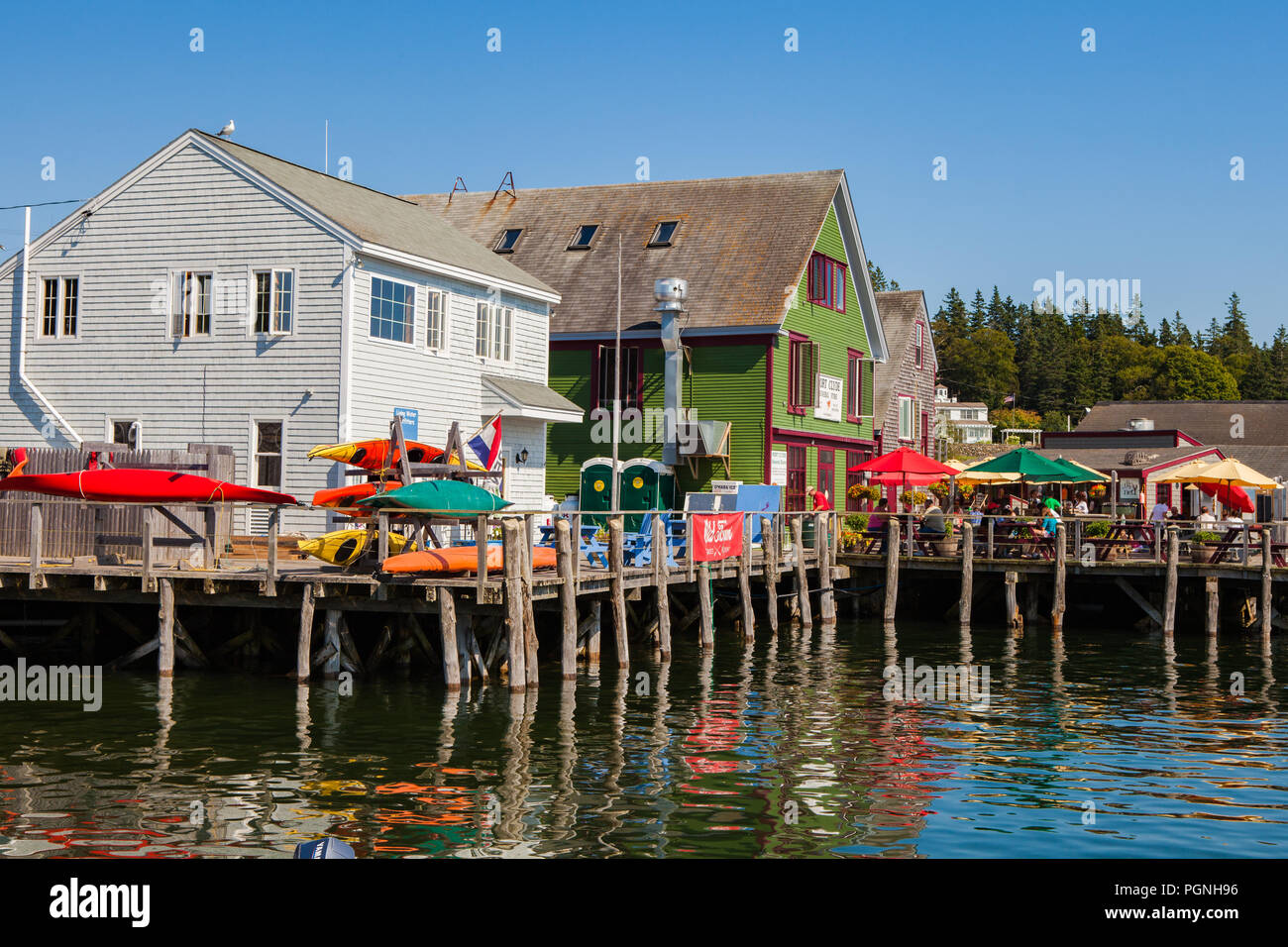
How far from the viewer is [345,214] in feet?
92.7

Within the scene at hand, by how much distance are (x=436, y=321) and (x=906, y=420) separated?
29955mm

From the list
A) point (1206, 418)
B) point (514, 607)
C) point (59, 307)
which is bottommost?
point (514, 607)

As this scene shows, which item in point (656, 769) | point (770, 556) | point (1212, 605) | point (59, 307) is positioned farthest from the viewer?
point (1212, 605)

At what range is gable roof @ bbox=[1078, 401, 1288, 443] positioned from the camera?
6912cm

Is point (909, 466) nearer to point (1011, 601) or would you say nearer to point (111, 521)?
point (1011, 601)

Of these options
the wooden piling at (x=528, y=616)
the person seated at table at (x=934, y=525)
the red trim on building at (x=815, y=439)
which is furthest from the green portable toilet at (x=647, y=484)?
the wooden piling at (x=528, y=616)

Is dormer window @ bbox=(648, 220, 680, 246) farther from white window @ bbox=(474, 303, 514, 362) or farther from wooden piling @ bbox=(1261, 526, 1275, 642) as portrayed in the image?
wooden piling @ bbox=(1261, 526, 1275, 642)

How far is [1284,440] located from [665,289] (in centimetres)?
4595

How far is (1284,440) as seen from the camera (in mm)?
69750

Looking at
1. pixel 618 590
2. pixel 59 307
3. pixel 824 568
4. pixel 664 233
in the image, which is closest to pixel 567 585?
pixel 618 590

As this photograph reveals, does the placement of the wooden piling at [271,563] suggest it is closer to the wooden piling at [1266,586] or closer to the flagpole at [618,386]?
the flagpole at [618,386]

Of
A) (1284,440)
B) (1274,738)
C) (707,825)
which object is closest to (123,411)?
(707,825)

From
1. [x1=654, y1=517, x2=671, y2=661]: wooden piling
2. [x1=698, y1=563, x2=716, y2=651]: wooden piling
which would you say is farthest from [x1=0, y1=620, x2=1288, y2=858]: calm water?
[x1=698, y1=563, x2=716, y2=651]: wooden piling
